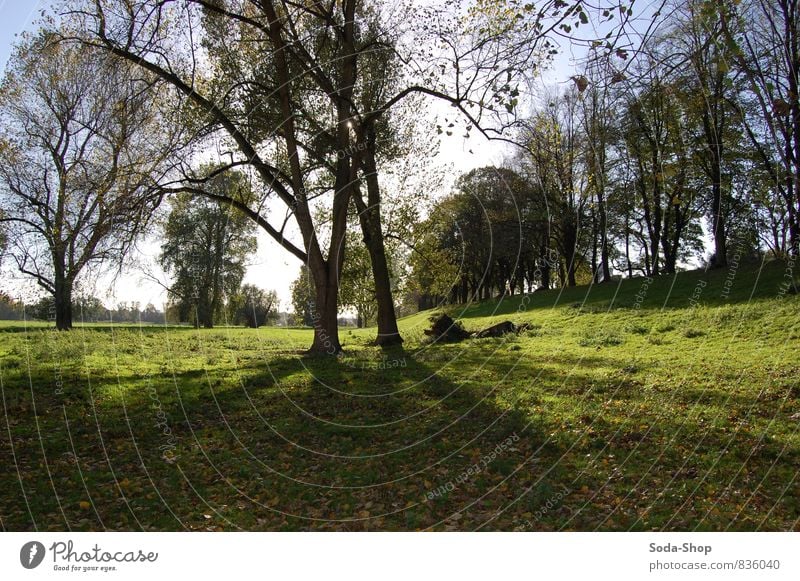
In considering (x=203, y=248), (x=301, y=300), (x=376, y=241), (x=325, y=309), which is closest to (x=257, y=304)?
(x=301, y=300)

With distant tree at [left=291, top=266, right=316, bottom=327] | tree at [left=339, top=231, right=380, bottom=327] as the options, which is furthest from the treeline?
distant tree at [left=291, top=266, right=316, bottom=327]

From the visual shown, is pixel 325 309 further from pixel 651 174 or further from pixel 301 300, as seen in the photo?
pixel 301 300

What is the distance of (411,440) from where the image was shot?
33.6 ft

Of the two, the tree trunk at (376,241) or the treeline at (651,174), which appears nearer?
the treeline at (651,174)

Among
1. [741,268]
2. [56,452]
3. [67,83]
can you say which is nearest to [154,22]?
[67,83]

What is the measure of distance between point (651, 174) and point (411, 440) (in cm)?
1186


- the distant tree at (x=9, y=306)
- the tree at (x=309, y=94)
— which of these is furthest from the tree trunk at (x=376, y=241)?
the distant tree at (x=9, y=306)

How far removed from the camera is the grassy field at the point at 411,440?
7.11 metres

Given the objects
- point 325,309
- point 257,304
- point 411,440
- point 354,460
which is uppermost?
point 257,304

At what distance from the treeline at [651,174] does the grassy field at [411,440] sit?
12.9 feet

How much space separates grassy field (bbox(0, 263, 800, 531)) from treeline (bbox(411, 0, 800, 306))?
3.94 metres

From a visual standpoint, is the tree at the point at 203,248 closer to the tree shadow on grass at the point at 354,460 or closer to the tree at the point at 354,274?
the tree at the point at 354,274

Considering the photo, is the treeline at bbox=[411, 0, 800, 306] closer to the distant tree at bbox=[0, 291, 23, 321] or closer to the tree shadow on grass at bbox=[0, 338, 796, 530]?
the tree shadow on grass at bbox=[0, 338, 796, 530]
